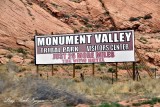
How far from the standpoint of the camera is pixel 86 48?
27.3 metres

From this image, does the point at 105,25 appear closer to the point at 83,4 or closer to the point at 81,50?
the point at 83,4

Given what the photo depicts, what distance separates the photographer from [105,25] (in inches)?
1722

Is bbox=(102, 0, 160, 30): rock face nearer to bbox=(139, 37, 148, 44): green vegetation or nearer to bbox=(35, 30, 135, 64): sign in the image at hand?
bbox=(139, 37, 148, 44): green vegetation

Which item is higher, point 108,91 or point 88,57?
point 88,57

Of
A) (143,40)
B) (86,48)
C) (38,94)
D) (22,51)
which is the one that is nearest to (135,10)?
(143,40)

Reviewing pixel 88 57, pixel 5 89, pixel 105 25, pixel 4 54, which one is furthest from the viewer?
pixel 105 25

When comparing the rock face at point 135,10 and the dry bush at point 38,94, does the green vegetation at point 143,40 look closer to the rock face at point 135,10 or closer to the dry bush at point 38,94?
the rock face at point 135,10

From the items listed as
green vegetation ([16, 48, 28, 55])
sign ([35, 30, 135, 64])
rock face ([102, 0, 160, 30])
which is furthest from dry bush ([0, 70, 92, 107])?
rock face ([102, 0, 160, 30])

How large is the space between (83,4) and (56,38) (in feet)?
56.5

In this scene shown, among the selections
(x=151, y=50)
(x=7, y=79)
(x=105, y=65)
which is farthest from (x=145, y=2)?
(x=7, y=79)

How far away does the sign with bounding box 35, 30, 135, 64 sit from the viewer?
26297mm

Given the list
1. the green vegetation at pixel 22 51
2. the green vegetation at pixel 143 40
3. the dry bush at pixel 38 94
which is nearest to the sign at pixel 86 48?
the green vegetation at pixel 22 51

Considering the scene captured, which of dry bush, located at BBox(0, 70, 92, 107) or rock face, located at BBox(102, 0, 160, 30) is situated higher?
rock face, located at BBox(102, 0, 160, 30)

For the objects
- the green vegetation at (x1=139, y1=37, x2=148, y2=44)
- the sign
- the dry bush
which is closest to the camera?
the dry bush
